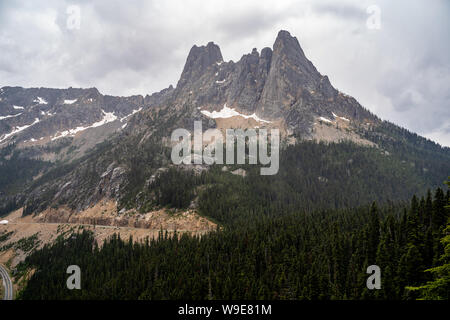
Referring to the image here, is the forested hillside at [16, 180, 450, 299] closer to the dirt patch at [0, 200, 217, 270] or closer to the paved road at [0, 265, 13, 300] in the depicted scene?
the paved road at [0, 265, 13, 300]

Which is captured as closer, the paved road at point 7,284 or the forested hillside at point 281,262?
the forested hillside at point 281,262

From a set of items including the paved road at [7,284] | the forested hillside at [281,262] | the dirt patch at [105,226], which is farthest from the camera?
the dirt patch at [105,226]

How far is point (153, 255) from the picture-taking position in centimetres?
9988

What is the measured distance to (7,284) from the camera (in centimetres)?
11819

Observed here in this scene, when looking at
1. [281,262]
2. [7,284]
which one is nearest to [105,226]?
[7,284]

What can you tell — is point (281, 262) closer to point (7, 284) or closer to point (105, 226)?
point (105, 226)

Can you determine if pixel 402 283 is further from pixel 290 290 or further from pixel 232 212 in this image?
A: pixel 232 212

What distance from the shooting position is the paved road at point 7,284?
106250mm

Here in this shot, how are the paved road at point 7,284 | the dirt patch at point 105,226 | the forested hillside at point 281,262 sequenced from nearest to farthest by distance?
the forested hillside at point 281,262
the paved road at point 7,284
the dirt patch at point 105,226

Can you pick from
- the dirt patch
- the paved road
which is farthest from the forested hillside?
the dirt patch

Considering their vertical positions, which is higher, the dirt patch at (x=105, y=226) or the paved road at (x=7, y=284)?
the dirt patch at (x=105, y=226)

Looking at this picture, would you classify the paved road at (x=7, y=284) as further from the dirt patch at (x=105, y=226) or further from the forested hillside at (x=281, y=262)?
the forested hillside at (x=281, y=262)

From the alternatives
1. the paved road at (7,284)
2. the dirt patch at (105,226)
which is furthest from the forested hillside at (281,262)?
the dirt patch at (105,226)

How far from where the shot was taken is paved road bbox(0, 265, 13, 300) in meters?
106
